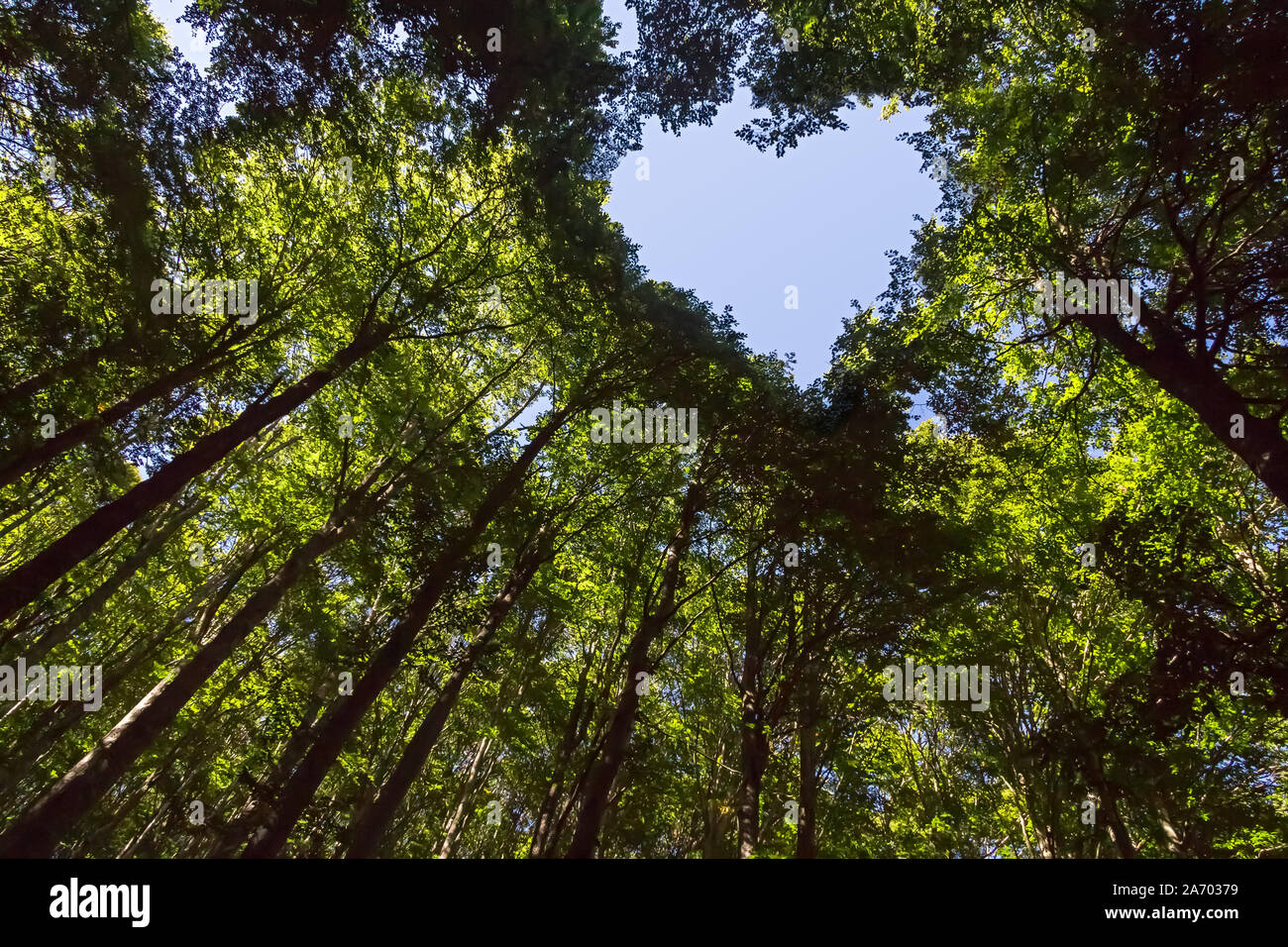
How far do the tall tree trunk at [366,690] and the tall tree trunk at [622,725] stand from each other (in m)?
3.85

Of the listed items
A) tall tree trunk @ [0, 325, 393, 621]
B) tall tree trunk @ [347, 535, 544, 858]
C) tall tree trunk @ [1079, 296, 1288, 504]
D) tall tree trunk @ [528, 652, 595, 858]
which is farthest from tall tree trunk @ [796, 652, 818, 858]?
tall tree trunk @ [0, 325, 393, 621]

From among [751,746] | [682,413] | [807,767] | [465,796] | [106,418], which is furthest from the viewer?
[465,796]

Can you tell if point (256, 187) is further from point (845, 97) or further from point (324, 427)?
point (845, 97)

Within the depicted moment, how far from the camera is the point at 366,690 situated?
907 centimetres

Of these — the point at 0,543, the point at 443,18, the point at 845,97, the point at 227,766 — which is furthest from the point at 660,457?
the point at 0,543

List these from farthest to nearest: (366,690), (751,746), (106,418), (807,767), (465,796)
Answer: (465,796), (807,767), (751,746), (106,418), (366,690)

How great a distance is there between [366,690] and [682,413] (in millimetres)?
8865

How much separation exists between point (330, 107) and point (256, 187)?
18.3ft

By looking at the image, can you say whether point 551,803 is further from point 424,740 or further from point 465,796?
point 465,796

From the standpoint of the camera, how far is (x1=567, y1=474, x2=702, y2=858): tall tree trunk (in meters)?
8.91

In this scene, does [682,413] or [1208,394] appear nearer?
[1208,394]

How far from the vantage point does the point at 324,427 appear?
15.3 metres

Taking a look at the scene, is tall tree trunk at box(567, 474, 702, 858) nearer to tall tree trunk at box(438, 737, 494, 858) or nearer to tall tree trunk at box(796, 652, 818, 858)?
tall tree trunk at box(796, 652, 818, 858)

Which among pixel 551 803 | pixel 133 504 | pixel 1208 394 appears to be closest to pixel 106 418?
pixel 133 504
